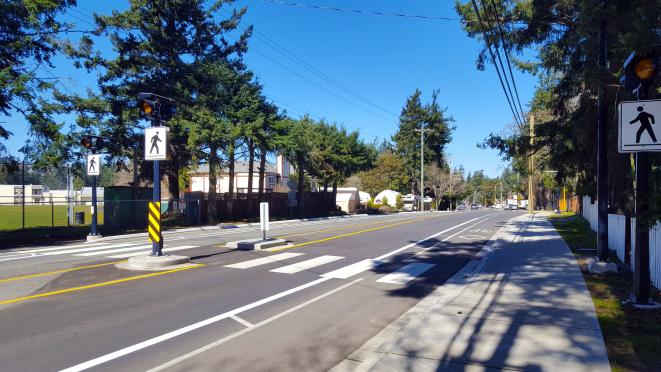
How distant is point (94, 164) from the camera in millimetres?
19938

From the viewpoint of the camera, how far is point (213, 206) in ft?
101

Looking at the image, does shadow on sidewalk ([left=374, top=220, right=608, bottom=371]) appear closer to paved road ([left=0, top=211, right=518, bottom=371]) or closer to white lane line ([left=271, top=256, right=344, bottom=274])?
paved road ([left=0, top=211, right=518, bottom=371])

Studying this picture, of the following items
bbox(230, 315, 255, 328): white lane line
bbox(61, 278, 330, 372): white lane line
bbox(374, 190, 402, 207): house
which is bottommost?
bbox(230, 315, 255, 328): white lane line

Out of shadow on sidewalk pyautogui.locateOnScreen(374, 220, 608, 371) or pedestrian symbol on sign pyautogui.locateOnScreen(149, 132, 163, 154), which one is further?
pedestrian symbol on sign pyautogui.locateOnScreen(149, 132, 163, 154)

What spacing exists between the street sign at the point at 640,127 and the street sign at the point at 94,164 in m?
18.9

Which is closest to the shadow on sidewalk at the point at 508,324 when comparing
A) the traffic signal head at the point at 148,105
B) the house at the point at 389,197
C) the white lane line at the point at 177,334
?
the white lane line at the point at 177,334

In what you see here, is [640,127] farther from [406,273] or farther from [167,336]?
[167,336]

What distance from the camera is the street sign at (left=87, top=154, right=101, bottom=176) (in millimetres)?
19875

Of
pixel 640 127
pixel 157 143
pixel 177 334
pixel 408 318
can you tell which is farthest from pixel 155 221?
pixel 640 127

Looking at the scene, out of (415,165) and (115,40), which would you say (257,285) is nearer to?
(115,40)

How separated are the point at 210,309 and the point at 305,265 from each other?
4.77 m

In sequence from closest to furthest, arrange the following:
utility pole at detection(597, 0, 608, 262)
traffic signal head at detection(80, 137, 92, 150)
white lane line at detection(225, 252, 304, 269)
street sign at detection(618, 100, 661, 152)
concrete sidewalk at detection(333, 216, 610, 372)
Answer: concrete sidewalk at detection(333, 216, 610, 372) → street sign at detection(618, 100, 661, 152) → utility pole at detection(597, 0, 608, 262) → white lane line at detection(225, 252, 304, 269) → traffic signal head at detection(80, 137, 92, 150)

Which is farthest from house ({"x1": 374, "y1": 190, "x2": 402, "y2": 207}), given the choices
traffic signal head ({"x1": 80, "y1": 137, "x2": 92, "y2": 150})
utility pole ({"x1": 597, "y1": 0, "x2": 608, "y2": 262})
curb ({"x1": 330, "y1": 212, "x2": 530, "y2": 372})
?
utility pole ({"x1": 597, "y1": 0, "x2": 608, "y2": 262})

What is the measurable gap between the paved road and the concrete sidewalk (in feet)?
1.48
